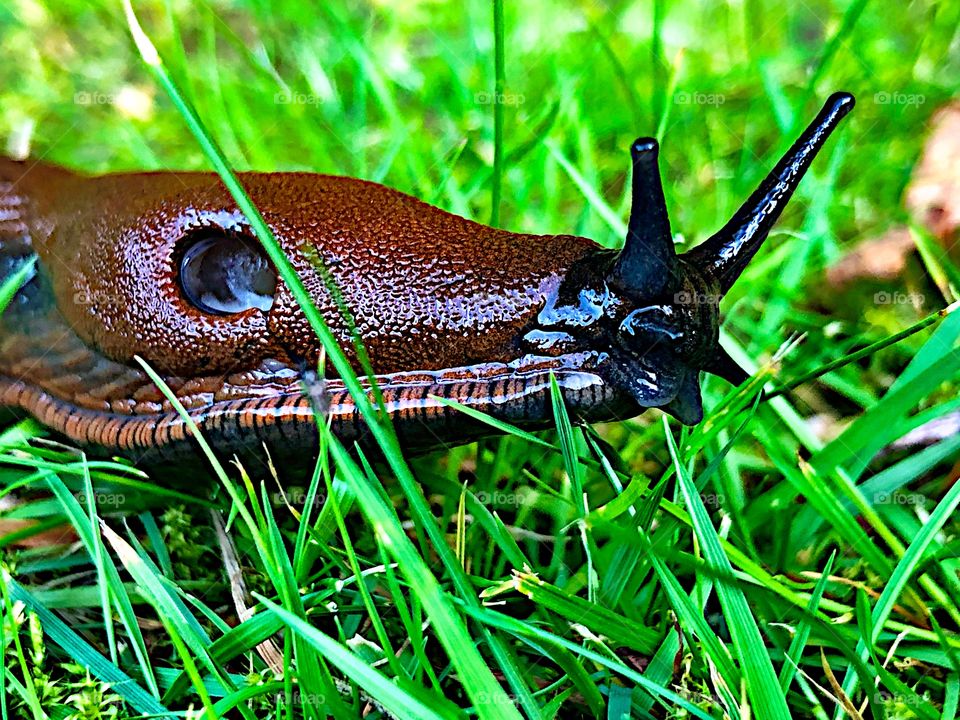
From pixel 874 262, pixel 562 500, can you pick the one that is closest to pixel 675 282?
pixel 562 500

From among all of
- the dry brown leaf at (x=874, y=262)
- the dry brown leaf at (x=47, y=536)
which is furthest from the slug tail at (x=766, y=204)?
the dry brown leaf at (x=47, y=536)

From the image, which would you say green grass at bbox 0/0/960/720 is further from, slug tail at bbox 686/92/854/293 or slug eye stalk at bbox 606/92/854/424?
slug tail at bbox 686/92/854/293

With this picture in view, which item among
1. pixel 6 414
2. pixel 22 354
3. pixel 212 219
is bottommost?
pixel 6 414

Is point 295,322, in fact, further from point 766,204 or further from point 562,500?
point 766,204

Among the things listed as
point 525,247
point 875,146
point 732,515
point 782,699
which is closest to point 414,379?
point 525,247

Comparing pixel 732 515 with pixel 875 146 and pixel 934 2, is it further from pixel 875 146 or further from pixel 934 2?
pixel 934 2

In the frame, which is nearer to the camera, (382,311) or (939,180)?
(382,311)

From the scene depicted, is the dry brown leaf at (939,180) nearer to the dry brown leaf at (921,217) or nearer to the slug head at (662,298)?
the dry brown leaf at (921,217)
